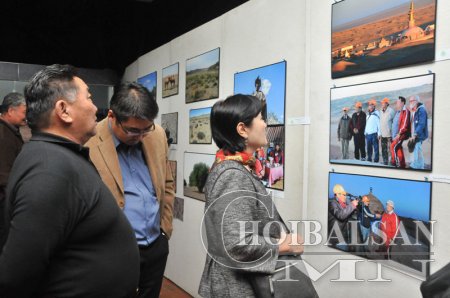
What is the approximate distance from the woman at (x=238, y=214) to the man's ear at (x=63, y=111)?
0.62 metres

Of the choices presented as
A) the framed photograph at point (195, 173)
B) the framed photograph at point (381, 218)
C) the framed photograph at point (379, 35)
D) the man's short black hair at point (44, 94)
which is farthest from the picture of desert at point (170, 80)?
the man's short black hair at point (44, 94)

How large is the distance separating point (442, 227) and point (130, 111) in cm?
162

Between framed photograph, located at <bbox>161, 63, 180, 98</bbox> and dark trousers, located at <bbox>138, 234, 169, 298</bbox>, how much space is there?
2698 mm

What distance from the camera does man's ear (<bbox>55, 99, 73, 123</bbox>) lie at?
1492 millimetres

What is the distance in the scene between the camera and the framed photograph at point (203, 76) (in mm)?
4004

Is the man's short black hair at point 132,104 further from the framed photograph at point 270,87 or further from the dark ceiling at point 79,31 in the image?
the dark ceiling at point 79,31

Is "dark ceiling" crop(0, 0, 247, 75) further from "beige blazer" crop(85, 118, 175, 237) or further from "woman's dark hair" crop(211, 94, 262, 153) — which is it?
"woman's dark hair" crop(211, 94, 262, 153)

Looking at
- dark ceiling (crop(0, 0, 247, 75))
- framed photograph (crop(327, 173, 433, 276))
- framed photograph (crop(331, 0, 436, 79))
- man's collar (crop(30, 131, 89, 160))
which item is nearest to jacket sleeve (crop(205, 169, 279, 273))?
man's collar (crop(30, 131, 89, 160))

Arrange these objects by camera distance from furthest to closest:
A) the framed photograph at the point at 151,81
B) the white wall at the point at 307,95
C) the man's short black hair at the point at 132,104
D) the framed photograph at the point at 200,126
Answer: the framed photograph at the point at 151,81 < the framed photograph at the point at 200,126 < the man's short black hair at the point at 132,104 < the white wall at the point at 307,95

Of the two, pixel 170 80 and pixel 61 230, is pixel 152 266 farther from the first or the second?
pixel 170 80

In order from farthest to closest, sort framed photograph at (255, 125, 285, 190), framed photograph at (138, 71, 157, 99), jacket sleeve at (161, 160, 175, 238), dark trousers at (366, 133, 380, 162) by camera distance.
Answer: framed photograph at (138, 71, 157, 99) < framed photograph at (255, 125, 285, 190) < jacket sleeve at (161, 160, 175, 238) < dark trousers at (366, 133, 380, 162)

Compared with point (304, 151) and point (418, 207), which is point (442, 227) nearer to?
point (418, 207)

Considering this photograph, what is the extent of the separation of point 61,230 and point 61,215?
50 mm

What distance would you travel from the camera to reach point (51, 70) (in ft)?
5.09
